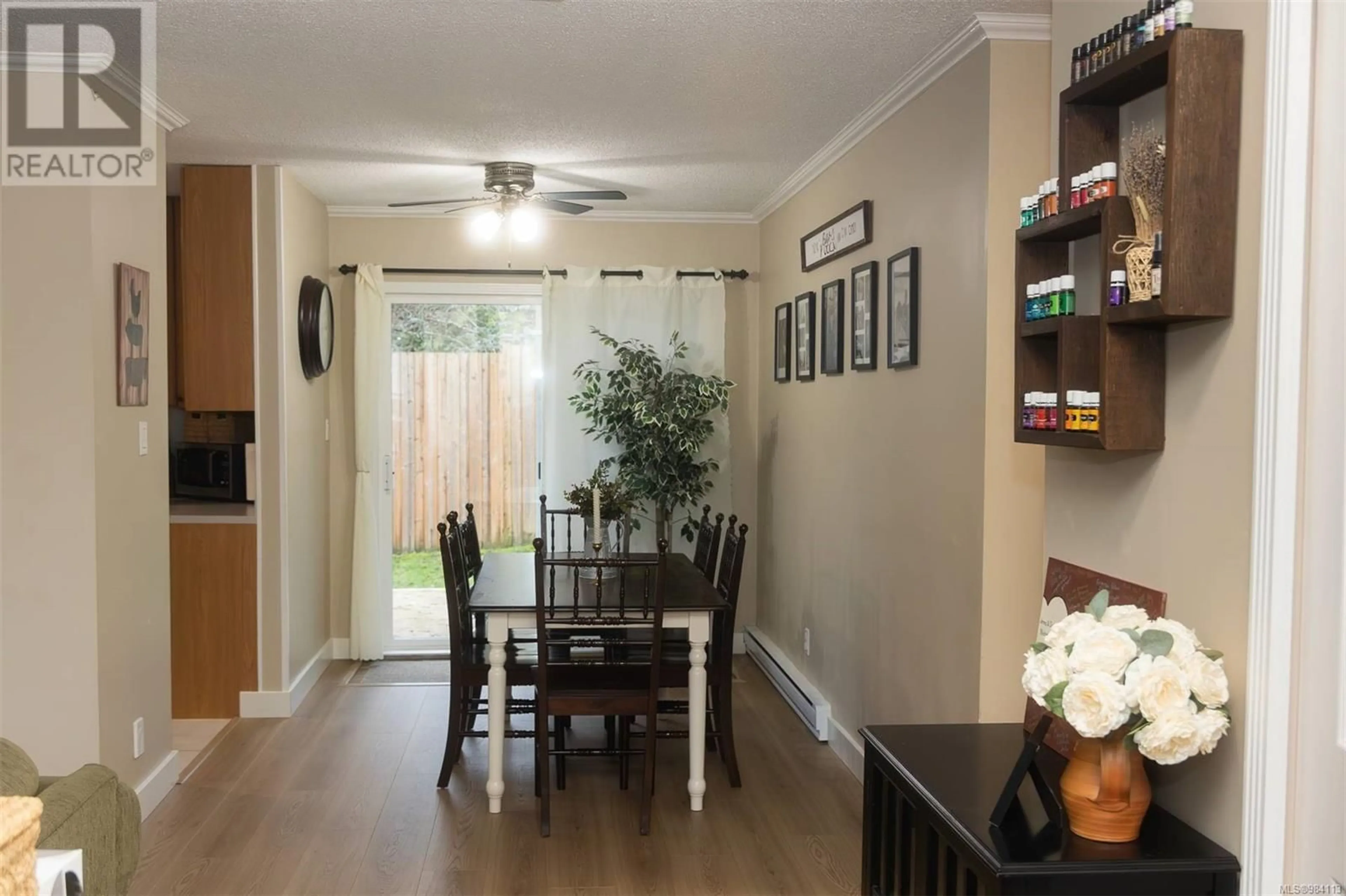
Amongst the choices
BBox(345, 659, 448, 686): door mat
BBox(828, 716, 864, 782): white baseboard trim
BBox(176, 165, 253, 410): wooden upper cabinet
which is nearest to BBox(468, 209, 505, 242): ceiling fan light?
BBox(176, 165, 253, 410): wooden upper cabinet

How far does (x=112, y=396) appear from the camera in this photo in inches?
134

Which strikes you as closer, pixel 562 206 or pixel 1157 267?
pixel 1157 267

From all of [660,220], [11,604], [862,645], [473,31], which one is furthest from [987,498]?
[660,220]

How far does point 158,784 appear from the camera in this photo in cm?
383

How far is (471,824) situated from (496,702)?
1.39 feet

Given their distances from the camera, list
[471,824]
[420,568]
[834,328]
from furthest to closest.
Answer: [420,568] → [834,328] → [471,824]

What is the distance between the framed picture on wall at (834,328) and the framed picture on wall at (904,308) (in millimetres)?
579

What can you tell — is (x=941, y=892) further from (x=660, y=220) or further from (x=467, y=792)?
(x=660, y=220)

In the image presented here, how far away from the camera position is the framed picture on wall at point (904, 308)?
11.9ft

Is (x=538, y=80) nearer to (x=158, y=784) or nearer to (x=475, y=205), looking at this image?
(x=475, y=205)

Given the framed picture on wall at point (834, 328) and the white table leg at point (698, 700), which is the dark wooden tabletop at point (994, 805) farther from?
the framed picture on wall at point (834, 328)

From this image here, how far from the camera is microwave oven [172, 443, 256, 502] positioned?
4914mm

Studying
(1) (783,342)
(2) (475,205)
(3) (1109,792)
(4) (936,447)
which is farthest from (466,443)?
(3) (1109,792)

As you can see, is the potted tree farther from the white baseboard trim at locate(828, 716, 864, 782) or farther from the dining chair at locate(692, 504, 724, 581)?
the white baseboard trim at locate(828, 716, 864, 782)
